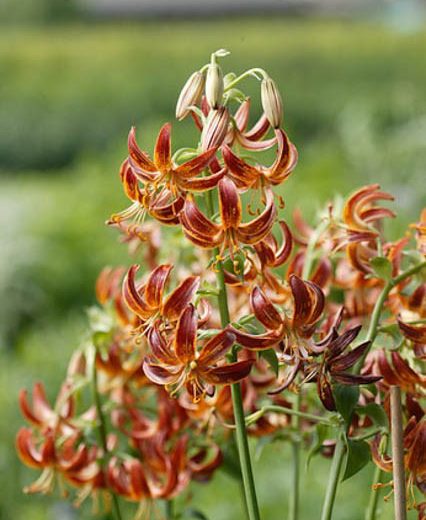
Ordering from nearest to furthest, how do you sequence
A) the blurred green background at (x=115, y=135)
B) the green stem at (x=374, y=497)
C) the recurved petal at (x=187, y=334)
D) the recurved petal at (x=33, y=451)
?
the recurved petal at (x=187, y=334), the green stem at (x=374, y=497), the recurved petal at (x=33, y=451), the blurred green background at (x=115, y=135)

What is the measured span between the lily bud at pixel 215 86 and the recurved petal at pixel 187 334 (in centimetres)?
13

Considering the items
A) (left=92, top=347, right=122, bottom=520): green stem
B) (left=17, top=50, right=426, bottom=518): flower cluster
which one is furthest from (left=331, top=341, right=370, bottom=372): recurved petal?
(left=92, top=347, right=122, bottom=520): green stem

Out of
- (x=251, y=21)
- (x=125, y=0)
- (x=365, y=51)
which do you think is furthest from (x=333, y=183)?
(x=125, y=0)

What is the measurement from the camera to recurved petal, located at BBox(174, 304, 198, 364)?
2.23 feet

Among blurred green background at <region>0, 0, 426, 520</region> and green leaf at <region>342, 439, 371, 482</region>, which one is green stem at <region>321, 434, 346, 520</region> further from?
blurred green background at <region>0, 0, 426, 520</region>

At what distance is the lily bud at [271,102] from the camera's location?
70cm

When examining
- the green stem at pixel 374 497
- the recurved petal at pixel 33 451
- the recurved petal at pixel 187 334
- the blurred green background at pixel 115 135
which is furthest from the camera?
the blurred green background at pixel 115 135

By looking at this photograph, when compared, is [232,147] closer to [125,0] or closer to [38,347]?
[38,347]

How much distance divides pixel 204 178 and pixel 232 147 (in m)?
0.06

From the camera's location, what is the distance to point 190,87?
715 mm

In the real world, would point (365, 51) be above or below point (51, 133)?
above

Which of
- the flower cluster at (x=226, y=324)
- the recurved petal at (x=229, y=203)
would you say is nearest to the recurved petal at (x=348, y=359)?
the flower cluster at (x=226, y=324)

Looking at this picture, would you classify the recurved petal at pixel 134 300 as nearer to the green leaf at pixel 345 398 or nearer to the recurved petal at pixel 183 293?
the recurved petal at pixel 183 293

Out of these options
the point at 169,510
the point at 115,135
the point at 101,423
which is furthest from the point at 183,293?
the point at 115,135
